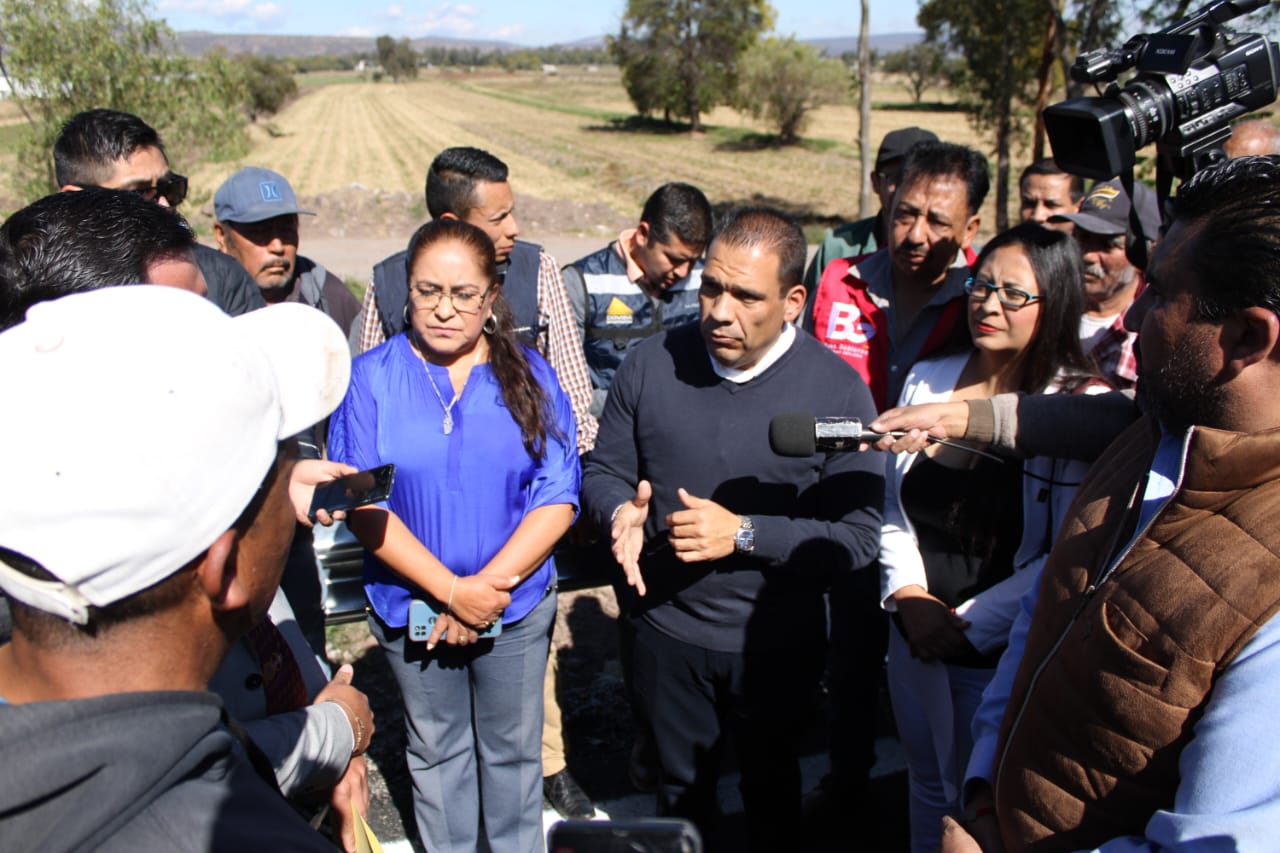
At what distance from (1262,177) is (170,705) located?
5.62ft

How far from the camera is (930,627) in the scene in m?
2.51

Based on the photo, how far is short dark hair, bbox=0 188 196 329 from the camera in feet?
6.49

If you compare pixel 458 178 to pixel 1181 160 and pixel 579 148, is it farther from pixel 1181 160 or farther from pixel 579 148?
pixel 579 148

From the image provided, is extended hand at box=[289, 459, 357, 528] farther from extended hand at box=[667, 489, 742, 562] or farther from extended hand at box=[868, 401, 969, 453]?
extended hand at box=[868, 401, 969, 453]

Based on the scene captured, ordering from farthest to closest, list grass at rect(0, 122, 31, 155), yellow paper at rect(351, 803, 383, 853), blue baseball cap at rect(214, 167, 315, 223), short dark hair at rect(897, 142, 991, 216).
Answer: grass at rect(0, 122, 31, 155), blue baseball cap at rect(214, 167, 315, 223), short dark hair at rect(897, 142, 991, 216), yellow paper at rect(351, 803, 383, 853)

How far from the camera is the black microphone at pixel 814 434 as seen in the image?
7.22ft

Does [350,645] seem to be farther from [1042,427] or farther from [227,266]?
[1042,427]

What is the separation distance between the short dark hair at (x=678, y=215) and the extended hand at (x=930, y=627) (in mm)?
1971

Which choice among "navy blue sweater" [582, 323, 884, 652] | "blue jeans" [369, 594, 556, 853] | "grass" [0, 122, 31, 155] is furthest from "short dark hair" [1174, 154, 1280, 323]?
"grass" [0, 122, 31, 155]

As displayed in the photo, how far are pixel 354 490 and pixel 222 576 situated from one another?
35.2 inches

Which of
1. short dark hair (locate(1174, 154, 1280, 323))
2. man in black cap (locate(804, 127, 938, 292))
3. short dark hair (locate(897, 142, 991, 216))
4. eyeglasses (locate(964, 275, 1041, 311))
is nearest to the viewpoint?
short dark hair (locate(1174, 154, 1280, 323))

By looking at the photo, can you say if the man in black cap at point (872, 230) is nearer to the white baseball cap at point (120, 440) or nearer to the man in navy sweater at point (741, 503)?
the man in navy sweater at point (741, 503)

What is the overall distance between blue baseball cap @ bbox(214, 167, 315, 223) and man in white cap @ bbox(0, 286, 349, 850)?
2.81 metres

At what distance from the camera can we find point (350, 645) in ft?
14.2
